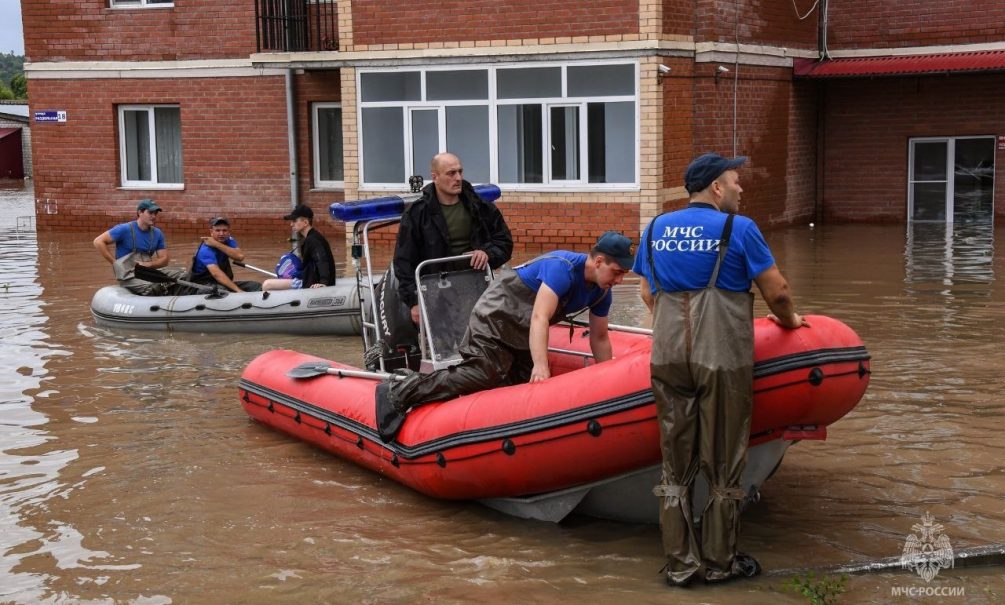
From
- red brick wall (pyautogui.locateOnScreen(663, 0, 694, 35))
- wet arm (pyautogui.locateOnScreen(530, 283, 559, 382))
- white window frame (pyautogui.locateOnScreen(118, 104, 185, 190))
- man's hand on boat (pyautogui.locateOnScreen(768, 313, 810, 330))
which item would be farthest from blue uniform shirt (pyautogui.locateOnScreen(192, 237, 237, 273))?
white window frame (pyautogui.locateOnScreen(118, 104, 185, 190))

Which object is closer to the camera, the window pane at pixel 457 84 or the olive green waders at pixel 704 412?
the olive green waders at pixel 704 412

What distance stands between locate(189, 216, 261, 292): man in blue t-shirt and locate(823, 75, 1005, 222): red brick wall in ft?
43.1

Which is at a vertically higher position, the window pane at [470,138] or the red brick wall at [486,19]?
the red brick wall at [486,19]

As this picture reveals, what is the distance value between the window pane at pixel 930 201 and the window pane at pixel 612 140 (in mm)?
7237

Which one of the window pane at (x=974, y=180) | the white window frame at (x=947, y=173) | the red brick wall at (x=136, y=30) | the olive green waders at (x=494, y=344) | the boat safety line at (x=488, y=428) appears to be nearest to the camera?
the boat safety line at (x=488, y=428)

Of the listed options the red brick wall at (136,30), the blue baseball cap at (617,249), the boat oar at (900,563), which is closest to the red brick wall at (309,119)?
the red brick wall at (136,30)

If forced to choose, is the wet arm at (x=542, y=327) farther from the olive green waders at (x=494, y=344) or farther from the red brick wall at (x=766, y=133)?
the red brick wall at (x=766, y=133)

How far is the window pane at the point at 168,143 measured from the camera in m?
22.6

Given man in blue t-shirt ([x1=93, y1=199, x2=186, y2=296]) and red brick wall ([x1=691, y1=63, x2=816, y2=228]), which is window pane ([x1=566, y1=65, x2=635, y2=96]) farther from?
man in blue t-shirt ([x1=93, y1=199, x2=186, y2=296])

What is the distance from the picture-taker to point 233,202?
22062 mm

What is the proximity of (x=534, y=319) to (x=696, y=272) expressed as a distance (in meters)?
1.16

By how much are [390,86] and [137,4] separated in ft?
18.8

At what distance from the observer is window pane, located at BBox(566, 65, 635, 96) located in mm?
17750

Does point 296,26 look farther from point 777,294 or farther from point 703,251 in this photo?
point 777,294
